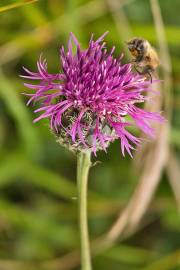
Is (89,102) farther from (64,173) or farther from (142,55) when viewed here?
(64,173)

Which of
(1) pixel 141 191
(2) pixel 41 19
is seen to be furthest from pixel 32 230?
(2) pixel 41 19

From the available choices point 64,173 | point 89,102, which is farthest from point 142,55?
point 64,173

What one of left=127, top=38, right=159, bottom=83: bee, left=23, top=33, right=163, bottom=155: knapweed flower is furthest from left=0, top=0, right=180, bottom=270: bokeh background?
left=23, top=33, right=163, bottom=155: knapweed flower

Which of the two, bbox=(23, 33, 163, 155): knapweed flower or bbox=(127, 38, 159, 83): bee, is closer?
bbox=(23, 33, 163, 155): knapweed flower

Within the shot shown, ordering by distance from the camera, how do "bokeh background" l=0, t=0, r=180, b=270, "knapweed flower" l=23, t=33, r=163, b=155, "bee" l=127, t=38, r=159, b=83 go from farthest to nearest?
"bokeh background" l=0, t=0, r=180, b=270, "bee" l=127, t=38, r=159, b=83, "knapweed flower" l=23, t=33, r=163, b=155

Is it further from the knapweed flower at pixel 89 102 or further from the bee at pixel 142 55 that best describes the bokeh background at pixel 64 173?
the knapweed flower at pixel 89 102

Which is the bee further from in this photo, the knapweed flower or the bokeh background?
the bokeh background

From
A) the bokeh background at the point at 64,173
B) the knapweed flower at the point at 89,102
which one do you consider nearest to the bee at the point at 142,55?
the knapweed flower at the point at 89,102
